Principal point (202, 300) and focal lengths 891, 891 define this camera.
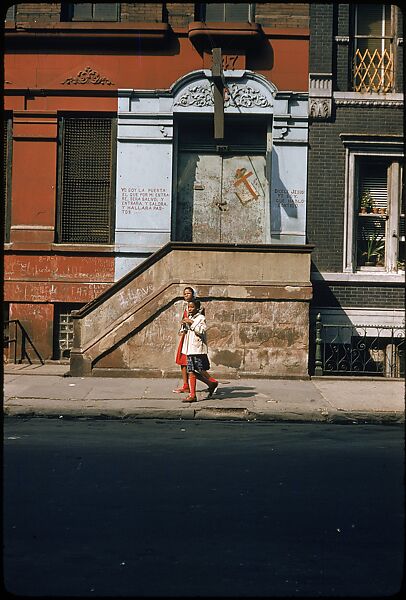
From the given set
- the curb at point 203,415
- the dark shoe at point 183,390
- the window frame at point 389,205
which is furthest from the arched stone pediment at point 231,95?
the curb at point 203,415

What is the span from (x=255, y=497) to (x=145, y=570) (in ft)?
6.96

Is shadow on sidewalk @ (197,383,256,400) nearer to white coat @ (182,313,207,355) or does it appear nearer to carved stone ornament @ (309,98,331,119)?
white coat @ (182,313,207,355)

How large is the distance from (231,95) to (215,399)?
7.53 metres

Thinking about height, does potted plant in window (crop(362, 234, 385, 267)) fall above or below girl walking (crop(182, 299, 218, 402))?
above

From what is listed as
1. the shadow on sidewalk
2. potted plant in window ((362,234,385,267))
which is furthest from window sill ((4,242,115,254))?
potted plant in window ((362,234,385,267))

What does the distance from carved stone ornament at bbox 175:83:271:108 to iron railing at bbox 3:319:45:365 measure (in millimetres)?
5734

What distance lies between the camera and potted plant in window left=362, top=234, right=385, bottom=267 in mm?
18883

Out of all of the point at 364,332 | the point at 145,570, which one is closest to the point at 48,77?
the point at 364,332

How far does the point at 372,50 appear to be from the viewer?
1881cm

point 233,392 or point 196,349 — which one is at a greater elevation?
point 196,349

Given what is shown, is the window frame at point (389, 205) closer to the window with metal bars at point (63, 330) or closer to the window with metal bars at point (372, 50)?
the window with metal bars at point (372, 50)

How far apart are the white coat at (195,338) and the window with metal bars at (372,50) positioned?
7.46m

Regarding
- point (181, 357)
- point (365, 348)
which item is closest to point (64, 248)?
point (181, 357)

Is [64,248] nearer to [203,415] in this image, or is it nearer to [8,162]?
[8,162]
